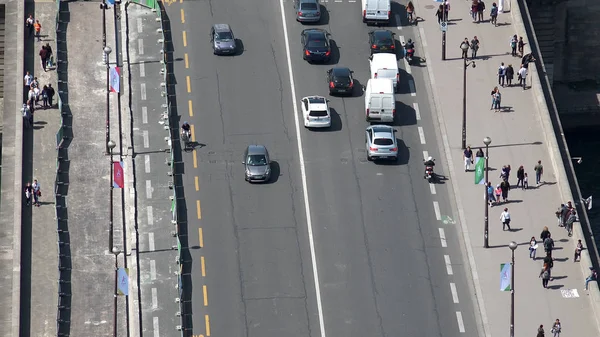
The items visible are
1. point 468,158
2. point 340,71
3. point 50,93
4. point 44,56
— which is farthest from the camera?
point 44,56

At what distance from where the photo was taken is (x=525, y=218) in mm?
105125

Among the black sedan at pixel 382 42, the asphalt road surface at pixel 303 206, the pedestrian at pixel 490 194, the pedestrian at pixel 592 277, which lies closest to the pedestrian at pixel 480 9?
the asphalt road surface at pixel 303 206

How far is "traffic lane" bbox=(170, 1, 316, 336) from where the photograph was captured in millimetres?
99688

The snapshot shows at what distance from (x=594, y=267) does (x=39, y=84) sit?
36.3 m

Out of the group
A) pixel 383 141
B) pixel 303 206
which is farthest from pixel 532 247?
pixel 303 206

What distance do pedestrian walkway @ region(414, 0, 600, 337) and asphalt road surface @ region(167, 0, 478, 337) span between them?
118cm

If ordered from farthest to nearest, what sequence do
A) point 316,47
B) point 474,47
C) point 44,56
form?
point 474,47 < point 316,47 < point 44,56

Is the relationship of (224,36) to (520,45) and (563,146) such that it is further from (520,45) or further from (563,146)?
(563,146)

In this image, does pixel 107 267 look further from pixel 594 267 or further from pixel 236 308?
pixel 594 267

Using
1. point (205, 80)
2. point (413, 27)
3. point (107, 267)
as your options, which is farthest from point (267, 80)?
point (107, 267)

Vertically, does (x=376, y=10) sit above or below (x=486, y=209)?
above

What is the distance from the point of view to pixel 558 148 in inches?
4291

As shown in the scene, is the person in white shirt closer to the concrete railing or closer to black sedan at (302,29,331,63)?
the concrete railing

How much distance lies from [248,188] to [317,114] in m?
6.82
